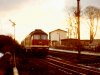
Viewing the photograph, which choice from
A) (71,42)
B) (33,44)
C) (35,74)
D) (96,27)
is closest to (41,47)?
(33,44)

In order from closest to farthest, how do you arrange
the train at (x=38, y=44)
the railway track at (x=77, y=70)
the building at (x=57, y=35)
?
the railway track at (x=77, y=70), the train at (x=38, y=44), the building at (x=57, y=35)

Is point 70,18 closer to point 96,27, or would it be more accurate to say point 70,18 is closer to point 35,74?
point 96,27

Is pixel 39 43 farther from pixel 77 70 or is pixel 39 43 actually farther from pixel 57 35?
pixel 57 35

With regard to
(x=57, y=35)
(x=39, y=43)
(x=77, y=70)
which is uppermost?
(x=57, y=35)

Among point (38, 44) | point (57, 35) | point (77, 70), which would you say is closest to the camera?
point (77, 70)

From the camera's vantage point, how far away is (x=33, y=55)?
37.3m

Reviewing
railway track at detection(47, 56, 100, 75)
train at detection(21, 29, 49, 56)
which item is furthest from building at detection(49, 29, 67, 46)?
railway track at detection(47, 56, 100, 75)

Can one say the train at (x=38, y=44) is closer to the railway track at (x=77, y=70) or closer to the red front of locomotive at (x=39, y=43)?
the red front of locomotive at (x=39, y=43)

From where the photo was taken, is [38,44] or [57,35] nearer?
[38,44]

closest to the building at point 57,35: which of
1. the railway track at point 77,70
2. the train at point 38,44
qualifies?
the train at point 38,44

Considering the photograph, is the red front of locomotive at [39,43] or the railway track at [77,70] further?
the red front of locomotive at [39,43]

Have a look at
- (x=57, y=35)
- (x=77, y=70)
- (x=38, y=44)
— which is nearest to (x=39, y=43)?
(x=38, y=44)

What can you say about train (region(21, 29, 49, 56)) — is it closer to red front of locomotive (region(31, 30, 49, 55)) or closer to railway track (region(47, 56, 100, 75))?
red front of locomotive (region(31, 30, 49, 55))

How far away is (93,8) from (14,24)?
37.4 m
